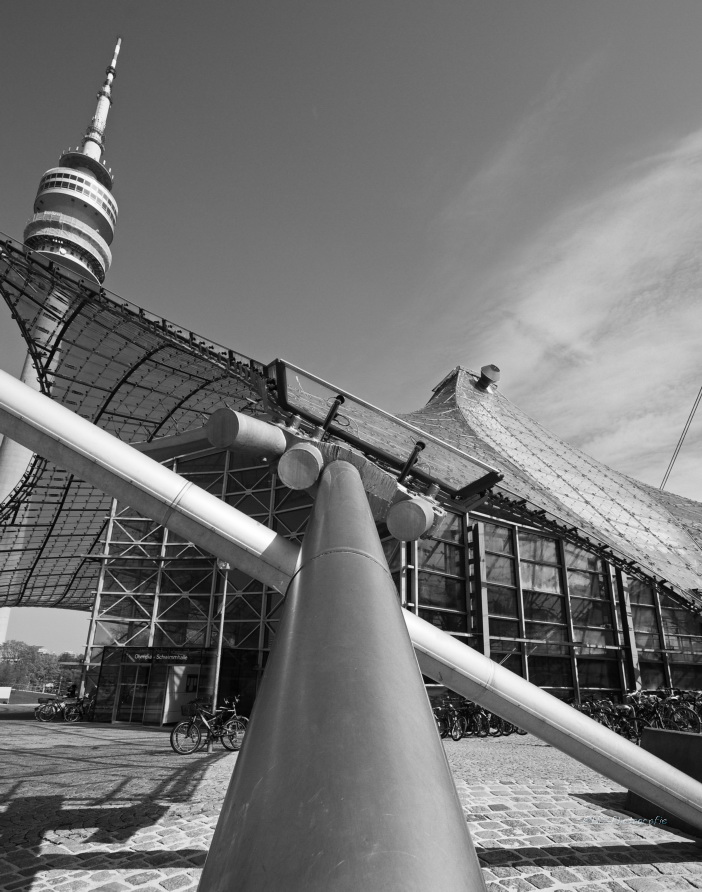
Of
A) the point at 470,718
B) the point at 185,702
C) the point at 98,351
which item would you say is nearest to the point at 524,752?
the point at 470,718

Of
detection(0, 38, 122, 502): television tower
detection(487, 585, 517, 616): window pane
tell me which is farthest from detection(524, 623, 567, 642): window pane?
detection(0, 38, 122, 502): television tower

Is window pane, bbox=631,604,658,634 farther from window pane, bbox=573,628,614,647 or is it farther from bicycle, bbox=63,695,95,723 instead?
bicycle, bbox=63,695,95,723

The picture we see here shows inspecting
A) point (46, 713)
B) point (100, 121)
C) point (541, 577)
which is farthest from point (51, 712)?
point (100, 121)

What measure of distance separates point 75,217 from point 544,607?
258ft

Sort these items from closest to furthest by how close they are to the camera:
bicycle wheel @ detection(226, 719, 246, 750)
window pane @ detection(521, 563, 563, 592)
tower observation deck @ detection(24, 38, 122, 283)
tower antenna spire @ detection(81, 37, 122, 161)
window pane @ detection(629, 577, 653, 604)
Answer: bicycle wheel @ detection(226, 719, 246, 750), window pane @ detection(521, 563, 563, 592), window pane @ detection(629, 577, 653, 604), tower observation deck @ detection(24, 38, 122, 283), tower antenna spire @ detection(81, 37, 122, 161)

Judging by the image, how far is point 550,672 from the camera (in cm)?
2419

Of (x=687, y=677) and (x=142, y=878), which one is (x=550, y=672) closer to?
(x=687, y=677)

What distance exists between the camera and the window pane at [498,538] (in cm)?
2486

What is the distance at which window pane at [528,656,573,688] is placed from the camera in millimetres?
23859

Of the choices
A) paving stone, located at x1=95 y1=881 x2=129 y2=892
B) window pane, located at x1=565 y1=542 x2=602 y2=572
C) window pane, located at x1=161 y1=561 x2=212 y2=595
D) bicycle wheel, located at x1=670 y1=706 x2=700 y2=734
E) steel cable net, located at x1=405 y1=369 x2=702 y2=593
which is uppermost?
steel cable net, located at x1=405 y1=369 x2=702 y2=593

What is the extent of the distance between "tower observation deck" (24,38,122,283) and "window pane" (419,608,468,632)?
6786 centimetres

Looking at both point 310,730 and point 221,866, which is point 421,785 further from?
point 221,866

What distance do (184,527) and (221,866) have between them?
3.68 m

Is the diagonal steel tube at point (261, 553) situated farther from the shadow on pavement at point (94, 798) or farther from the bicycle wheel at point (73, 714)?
the bicycle wheel at point (73, 714)
